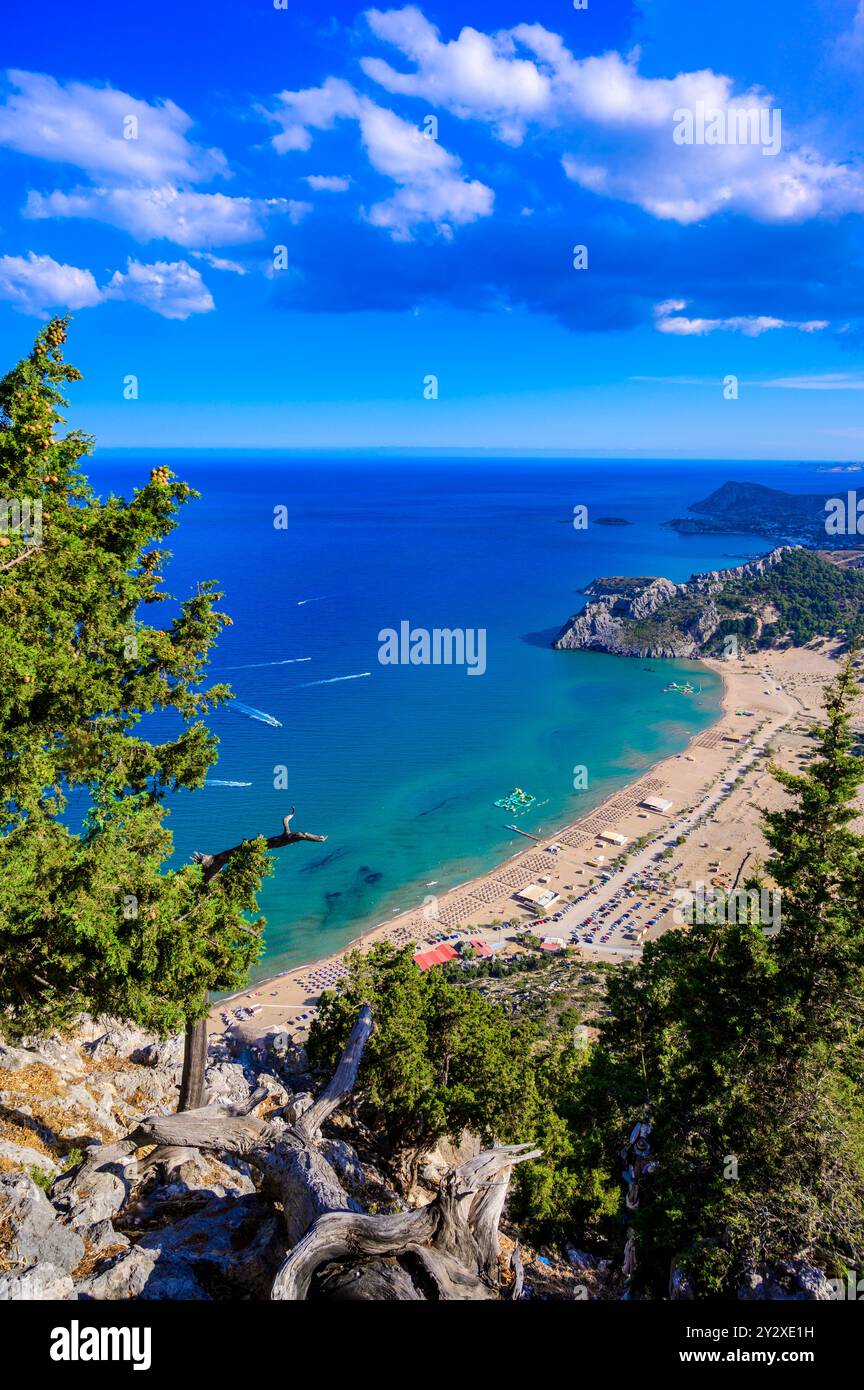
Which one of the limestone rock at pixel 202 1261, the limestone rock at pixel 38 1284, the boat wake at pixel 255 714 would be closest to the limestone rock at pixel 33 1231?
the limestone rock at pixel 38 1284

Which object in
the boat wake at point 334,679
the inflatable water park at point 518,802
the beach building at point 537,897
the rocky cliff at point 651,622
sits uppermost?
the rocky cliff at point 651,622

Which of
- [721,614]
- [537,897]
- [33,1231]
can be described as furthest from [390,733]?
[33,1231]

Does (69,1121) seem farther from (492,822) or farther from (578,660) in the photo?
(578,660)

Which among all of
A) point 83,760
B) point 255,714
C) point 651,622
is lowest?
point 255,714

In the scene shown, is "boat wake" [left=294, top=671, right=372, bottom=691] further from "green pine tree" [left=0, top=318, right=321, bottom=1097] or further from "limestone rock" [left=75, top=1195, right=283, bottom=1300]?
"limestone rock" [left=75, top=1195, right=283, bottom=1300]

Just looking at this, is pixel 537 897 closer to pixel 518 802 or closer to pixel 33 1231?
pixel 518 802

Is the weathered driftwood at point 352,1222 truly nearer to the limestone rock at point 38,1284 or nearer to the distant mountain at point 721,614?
the limestone rock at point 38,1284
